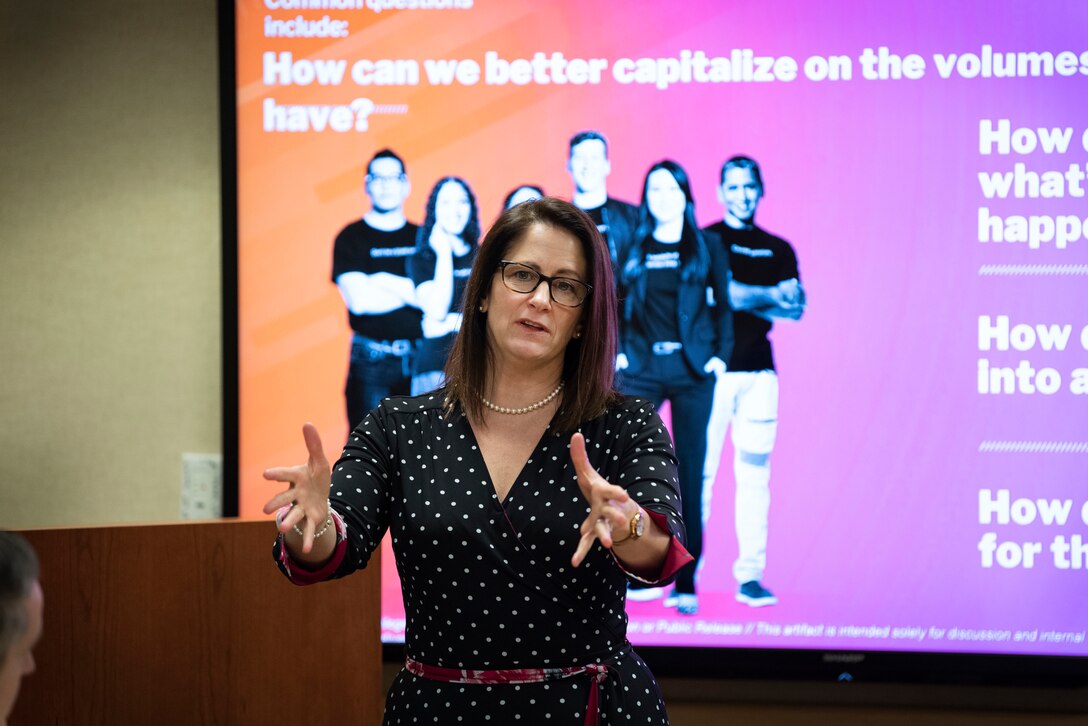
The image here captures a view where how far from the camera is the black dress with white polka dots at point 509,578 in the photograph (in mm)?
1555

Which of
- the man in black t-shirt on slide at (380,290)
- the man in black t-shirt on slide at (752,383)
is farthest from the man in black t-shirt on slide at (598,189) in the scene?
the man in black t-shirt on slide at (380,290)

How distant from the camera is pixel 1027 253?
2635 mm

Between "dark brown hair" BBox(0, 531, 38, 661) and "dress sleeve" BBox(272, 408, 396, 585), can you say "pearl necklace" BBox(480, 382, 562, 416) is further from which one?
"dark brown hair" BBox(0, 531, 38, 661)

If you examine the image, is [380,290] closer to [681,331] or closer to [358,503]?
[681,331]

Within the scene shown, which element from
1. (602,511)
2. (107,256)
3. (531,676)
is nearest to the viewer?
(602,511)

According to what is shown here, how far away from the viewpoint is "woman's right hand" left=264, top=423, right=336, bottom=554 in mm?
1388

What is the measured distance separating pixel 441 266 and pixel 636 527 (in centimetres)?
154

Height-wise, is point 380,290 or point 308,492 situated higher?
point 380,290

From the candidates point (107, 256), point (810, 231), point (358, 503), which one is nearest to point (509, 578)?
point (358, 503)

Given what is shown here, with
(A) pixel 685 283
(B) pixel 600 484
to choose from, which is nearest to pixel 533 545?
(B) pixel 600 484

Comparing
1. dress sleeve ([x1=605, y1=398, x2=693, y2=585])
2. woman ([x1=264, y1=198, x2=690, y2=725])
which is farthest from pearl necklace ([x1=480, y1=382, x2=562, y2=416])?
dress sleeve ([x1=605, y1=398, x2=693, y2=585])

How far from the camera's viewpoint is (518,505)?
159 centimetres

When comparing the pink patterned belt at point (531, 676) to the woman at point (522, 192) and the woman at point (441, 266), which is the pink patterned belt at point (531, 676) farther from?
the woman at point (522, 192)

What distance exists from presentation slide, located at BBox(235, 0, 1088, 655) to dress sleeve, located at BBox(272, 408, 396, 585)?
1.12 metres
